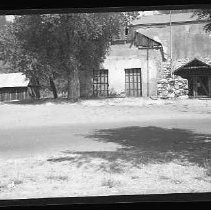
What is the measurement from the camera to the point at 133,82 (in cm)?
2030

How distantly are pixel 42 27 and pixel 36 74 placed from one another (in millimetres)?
2217

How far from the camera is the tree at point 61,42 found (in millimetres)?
17228

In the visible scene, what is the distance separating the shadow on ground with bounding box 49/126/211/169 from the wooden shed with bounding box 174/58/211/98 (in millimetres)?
7606

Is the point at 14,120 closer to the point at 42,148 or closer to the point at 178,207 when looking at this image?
the point at 42,148

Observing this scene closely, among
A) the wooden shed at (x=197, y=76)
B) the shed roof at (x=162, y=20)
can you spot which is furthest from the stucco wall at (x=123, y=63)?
the shed roof at (x=162, y=20)

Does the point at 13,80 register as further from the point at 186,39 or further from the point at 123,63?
the point at 186,39

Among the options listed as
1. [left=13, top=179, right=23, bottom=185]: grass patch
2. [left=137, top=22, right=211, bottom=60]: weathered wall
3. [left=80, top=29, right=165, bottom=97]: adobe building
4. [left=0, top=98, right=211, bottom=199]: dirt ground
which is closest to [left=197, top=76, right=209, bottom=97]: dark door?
[left=80, top=29, right=165, bottom=97]: adobe building

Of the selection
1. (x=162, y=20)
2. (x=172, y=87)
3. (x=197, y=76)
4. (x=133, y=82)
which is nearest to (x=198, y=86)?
(x=197, y=76)

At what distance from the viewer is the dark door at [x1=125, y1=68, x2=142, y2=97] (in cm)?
2019

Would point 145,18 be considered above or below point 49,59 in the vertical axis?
above

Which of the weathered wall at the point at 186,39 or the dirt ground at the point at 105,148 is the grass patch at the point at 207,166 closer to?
the dirt ground at the point at 105,148

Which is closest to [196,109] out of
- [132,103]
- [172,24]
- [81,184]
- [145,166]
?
[132,103]

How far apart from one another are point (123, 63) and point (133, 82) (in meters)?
1.19

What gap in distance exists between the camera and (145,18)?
84.8ft
